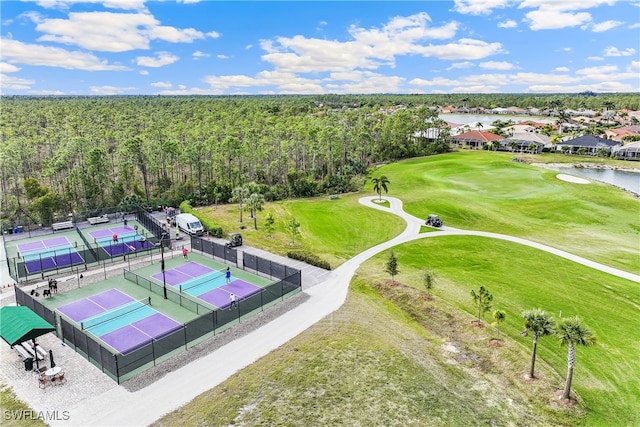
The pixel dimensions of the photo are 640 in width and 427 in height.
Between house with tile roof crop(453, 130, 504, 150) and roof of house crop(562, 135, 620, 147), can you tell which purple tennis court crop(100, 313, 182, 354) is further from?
roof of house crop(562, 135, 620, 147)

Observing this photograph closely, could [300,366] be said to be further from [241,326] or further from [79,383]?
[79,383]

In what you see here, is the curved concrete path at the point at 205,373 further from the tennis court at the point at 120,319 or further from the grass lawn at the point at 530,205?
the grass lawn at the point at 530,205

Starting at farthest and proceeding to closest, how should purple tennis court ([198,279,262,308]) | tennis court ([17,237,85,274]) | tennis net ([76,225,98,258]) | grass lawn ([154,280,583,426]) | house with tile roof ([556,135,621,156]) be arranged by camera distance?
house with tile roof ([556,135,621,156])
tennis net ([76,225,98,258])
tennis court ([17,237,85,274])
purple tennis court ([198,279,262,308])
grass lawn ([154,280,583,426])

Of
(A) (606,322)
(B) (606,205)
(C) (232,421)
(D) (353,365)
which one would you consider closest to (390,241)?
(A) (606,322)

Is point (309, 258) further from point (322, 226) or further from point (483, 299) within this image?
point (483, 299)

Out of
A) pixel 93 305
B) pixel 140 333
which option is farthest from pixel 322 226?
pixel 140 333

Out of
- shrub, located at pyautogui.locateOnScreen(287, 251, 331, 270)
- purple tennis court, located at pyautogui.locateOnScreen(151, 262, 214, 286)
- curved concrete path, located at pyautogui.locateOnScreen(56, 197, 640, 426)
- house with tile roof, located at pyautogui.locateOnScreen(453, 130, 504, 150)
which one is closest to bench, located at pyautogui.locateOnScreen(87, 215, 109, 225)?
purple tennis court, located at pyautogui.locateOnScreen(151, 262, 214, 286)

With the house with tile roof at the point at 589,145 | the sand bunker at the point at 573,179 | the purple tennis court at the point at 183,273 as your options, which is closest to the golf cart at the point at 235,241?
the purple tennis court at the point at 183,273
